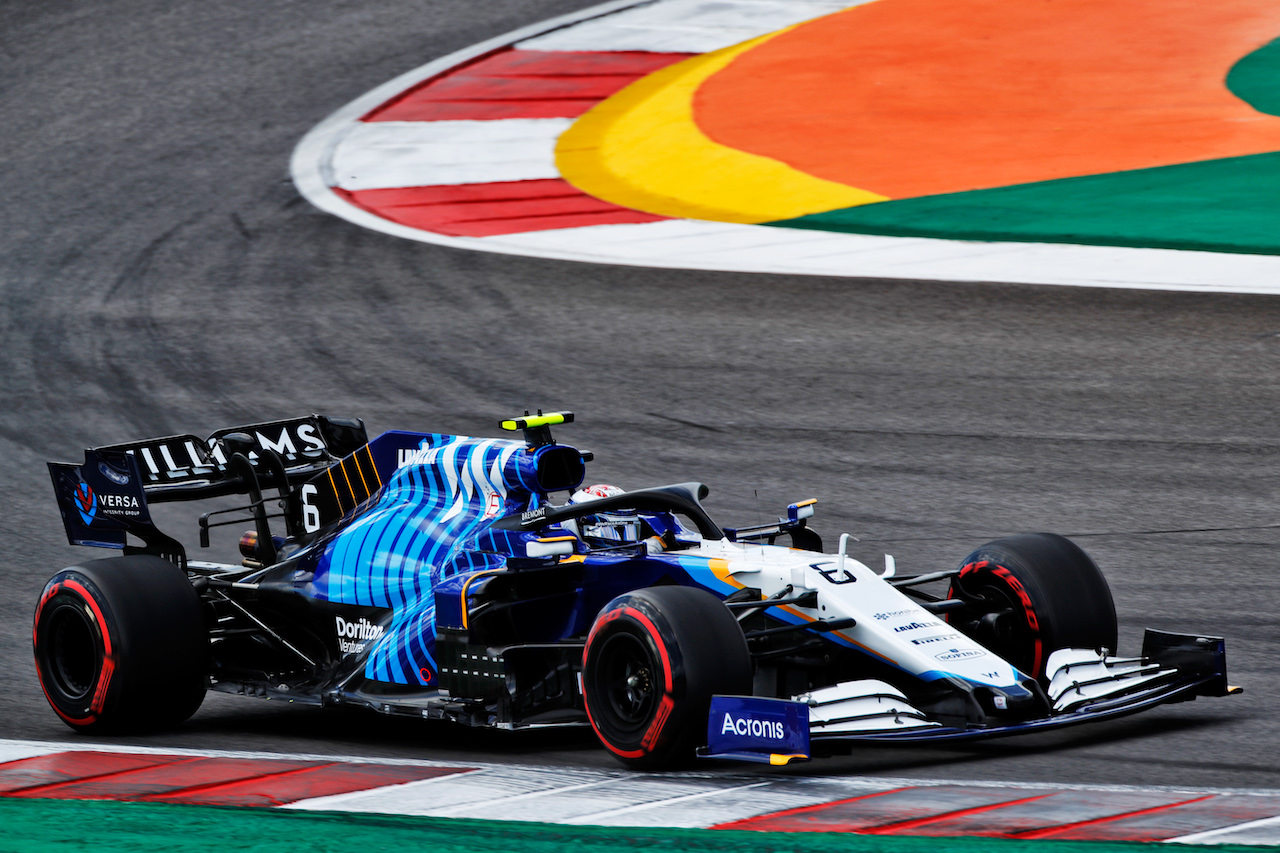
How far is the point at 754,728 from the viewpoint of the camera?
624 cm

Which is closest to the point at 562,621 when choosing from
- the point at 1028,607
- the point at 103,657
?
the point at 1028,607

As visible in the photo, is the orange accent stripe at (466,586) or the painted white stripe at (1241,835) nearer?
the painted white stripe at (1241,835)

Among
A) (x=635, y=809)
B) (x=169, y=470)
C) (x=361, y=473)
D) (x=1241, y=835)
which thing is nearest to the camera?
(x=1241, y=835)

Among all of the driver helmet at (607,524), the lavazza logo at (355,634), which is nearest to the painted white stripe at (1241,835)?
the driver helmet at (607,524)

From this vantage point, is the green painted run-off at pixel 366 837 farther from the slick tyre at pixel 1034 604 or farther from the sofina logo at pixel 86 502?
the sofina logo at pixel 86 502

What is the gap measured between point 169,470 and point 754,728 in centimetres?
409

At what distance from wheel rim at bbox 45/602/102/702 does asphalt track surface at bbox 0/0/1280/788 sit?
247mm

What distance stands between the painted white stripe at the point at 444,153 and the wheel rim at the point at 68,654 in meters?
11.9

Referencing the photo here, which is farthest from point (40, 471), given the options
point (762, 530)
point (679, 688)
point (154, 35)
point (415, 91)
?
point (154, 35)

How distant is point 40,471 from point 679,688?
300 inches

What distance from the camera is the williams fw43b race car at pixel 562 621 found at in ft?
21.5

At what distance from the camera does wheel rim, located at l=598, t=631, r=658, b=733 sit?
21.7 ft

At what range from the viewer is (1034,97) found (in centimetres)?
2070

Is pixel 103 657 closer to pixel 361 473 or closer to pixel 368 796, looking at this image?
pixel 361 473
